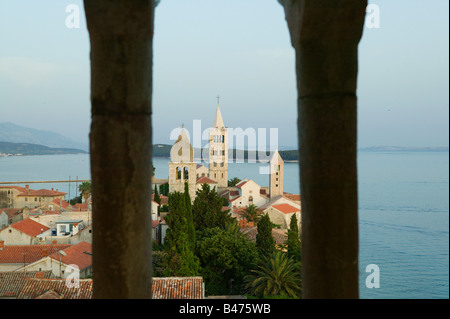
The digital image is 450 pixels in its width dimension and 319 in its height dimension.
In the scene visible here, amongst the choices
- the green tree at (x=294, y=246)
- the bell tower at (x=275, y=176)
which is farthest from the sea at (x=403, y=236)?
the bell tower at (x=275, y=176)

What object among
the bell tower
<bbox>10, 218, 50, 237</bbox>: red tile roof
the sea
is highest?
the bell tower

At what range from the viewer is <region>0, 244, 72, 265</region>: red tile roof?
23.8 meters

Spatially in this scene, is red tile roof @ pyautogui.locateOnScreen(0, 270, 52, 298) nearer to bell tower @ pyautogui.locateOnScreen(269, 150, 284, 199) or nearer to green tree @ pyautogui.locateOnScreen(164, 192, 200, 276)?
green tree @ pyautogui.locateOnScreen(164, 192, 200, 276)

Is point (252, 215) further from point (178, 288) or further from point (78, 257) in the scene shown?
point (178, 288)

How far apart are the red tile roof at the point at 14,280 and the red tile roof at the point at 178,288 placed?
617cm

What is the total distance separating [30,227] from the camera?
1175 inches

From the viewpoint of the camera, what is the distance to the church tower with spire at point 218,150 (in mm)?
66375

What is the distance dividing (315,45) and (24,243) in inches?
1188

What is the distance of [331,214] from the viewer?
6.33ft

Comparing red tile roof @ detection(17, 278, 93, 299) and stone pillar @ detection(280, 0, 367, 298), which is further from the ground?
stone pillar @ detection(280, 0, 367, 298)

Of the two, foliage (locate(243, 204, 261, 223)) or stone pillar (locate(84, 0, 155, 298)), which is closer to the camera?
stone pillar (locate(84, 0, 155, 298))

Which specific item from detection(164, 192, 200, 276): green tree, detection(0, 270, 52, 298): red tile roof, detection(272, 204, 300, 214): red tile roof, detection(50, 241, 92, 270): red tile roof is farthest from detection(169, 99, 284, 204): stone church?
detection(0, 270, 52, 298): red tile roof

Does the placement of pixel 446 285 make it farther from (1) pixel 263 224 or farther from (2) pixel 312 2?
(2) pixel 312 2

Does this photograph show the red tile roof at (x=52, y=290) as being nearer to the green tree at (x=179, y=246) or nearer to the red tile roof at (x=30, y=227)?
the green tree at (x=179, y=246)
